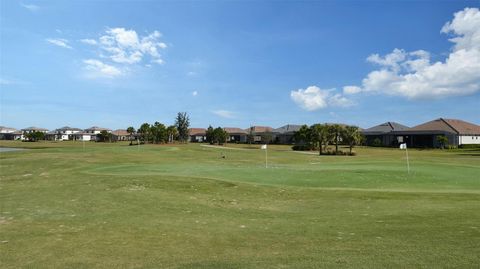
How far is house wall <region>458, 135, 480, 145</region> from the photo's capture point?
95.9m

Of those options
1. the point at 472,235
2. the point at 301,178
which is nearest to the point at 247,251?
the point at 472,235

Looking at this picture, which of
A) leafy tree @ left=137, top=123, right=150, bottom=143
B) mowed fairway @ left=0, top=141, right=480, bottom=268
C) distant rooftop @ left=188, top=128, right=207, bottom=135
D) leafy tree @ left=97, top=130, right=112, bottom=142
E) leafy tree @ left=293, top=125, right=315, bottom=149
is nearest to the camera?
mowed fairway @ left=0, top=141, right=480, bottom=268

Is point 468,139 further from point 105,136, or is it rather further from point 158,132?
point 105,136

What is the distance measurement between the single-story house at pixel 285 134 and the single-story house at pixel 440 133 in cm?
3537

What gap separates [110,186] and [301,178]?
1141 centimetres

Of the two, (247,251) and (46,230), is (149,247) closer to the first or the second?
(247,251)

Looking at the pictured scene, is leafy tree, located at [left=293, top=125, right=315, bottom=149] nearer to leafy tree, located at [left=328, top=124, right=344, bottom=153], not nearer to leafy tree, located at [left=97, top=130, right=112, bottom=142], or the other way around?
leafy tree, located at [left=328, top=124, right=344, bottom=153]

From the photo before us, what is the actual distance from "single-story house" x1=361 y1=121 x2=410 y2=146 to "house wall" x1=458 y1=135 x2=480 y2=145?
43.4 ft

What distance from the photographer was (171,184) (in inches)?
799

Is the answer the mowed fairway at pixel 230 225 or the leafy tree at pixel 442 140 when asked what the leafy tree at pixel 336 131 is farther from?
the mowed fairway at pixel 230 225

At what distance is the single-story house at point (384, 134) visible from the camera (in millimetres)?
106200

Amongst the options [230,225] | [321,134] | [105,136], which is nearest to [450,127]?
[321,134]

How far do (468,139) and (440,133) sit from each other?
964cm

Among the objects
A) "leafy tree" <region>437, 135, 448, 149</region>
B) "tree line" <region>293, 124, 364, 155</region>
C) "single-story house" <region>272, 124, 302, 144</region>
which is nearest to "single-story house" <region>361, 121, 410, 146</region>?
"leafy tree" <region>437, 135, 448, 149</region>
